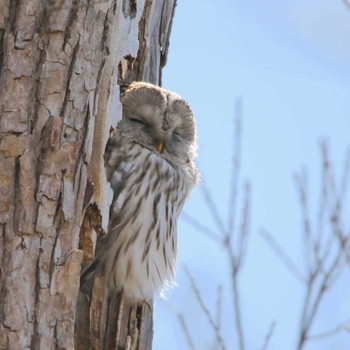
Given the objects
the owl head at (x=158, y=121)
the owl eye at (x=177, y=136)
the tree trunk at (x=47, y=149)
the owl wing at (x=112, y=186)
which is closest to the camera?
the tree trunk at (x=47, y=149)

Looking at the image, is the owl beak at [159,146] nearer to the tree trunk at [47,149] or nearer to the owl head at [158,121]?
the owl head at [158,121]

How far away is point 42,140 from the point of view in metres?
2.67

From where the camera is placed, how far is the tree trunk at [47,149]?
2566 mm

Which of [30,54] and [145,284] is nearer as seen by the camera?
[30,54]

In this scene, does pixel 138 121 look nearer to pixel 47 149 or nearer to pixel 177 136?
pixel 177 136

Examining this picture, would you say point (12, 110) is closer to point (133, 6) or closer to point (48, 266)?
point (48, 266)

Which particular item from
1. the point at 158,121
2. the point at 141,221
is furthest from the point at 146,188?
the point at 158,121

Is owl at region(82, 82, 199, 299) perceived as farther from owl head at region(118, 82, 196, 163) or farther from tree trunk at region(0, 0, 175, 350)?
tree trunk at region(0, 0, 175, 350)

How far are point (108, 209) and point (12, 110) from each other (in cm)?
69

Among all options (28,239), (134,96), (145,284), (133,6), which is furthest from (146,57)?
(28,239)

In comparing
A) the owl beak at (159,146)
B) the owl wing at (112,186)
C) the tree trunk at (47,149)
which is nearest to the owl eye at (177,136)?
the owl beak at (159,146)

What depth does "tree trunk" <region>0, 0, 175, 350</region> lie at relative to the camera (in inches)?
101

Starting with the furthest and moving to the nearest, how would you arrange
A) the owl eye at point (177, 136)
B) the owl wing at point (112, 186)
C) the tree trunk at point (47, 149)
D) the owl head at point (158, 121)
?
1. the owl eye at point (177, 136)
2. the owl head at point (158, 121)
3. the owl wing at point (112, 186)
4. the tree trunk at point (47, 149)

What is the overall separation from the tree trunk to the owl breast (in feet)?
1.53
